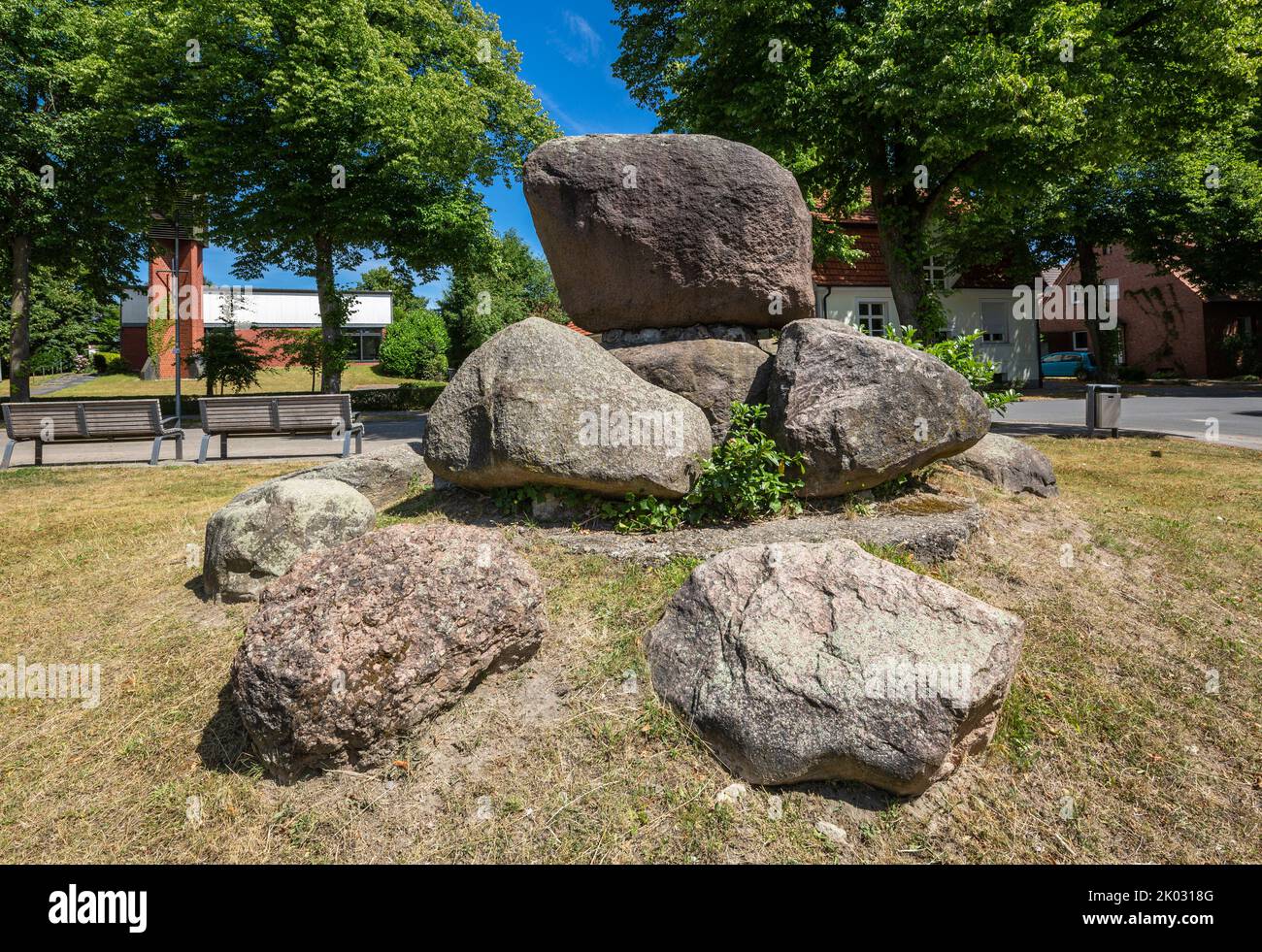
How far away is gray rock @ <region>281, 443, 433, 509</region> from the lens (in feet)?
20.4

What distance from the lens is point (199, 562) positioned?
5430 millimetres

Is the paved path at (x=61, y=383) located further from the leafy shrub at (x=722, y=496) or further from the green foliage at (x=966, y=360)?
the green foliage at (x=966, y=360)

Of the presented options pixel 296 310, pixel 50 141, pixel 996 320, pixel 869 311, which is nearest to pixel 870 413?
pixel 50 141

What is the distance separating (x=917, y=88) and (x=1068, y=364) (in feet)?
93.4

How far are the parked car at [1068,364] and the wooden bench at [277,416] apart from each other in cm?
3301

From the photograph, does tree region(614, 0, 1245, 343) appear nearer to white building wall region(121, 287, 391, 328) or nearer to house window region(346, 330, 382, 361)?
white building wall region(121, 287, 391, 328)

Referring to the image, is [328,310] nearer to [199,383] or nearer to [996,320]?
[199,383]

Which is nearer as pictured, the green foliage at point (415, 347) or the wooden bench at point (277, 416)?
the wooden bench at point (277, 416)

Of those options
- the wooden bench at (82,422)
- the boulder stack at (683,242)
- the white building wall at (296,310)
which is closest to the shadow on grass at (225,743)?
the boulder stack at (683,242)

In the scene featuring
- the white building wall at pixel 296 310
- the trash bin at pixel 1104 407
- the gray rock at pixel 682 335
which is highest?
the white building wall at pixel 296 310

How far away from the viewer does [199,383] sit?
99.3ft

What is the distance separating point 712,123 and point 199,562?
42.9 ft

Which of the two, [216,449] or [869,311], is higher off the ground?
[869,311]

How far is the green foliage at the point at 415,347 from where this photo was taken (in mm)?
34750
